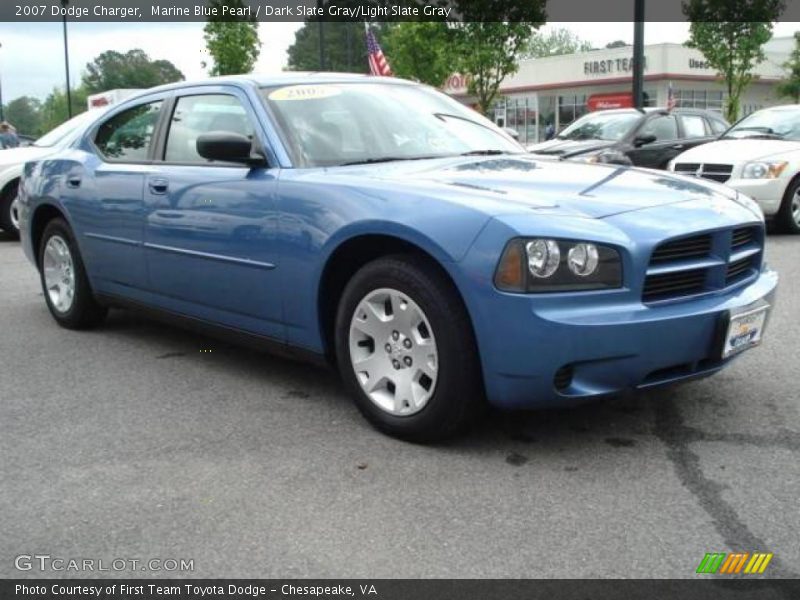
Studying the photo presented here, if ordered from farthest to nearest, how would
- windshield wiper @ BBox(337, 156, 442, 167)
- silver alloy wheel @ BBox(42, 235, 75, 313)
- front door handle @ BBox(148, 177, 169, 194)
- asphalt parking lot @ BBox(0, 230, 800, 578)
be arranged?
silver alloy wheel @ BBox(42, 235, 75, 313)
front door handle @ BBox(148, 177, 169, 194)
windshield wiper @ BBox(337, 156, 442, 167)
asphalt parking lot @ BBox(0, 230, 800, 578)

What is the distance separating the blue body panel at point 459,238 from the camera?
3133mm

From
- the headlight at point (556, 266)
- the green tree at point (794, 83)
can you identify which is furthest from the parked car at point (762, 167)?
the green tree at point (794, 83)

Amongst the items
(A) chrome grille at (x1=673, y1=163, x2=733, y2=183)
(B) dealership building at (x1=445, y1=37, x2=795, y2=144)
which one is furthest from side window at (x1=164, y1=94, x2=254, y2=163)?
(B) dealership building at (x1=445, y1=37, x2=795, y2=144)

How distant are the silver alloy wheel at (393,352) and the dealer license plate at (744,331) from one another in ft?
3.72

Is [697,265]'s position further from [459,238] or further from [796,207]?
[796,207]

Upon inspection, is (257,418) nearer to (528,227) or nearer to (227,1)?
(528,227)

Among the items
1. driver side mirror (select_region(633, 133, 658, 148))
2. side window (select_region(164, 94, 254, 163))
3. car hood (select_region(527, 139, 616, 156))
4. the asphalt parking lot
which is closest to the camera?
the asphalt parking lot

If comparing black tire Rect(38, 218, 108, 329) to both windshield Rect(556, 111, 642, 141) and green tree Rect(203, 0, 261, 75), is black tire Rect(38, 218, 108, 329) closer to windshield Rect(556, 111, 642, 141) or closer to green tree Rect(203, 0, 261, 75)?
windshield Rect(556, 111, 642, 141)

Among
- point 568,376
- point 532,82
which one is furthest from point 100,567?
point 532,82

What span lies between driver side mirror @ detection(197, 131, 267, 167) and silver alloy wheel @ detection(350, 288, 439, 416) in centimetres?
99

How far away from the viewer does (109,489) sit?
125 inches

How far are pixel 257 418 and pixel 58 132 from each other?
9.17 meters

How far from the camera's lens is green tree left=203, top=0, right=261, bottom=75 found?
101 ft

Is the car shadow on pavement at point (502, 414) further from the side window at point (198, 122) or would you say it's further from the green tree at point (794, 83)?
the green tree at point (794, 83)
